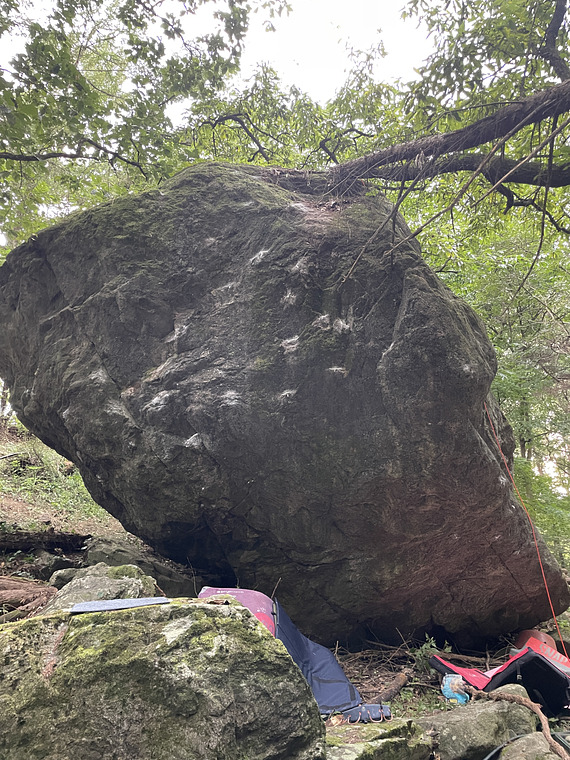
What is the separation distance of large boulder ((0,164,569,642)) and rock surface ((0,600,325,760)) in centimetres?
257

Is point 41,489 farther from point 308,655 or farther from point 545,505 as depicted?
point 545,505

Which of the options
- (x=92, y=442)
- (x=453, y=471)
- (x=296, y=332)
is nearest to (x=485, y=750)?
(x=453, y=471)

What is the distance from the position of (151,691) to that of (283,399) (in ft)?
9.70

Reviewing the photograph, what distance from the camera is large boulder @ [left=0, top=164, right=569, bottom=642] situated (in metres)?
4.43

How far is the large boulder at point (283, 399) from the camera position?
443 centimetres

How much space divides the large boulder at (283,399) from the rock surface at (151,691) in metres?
2.57

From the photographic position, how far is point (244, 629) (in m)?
2.16

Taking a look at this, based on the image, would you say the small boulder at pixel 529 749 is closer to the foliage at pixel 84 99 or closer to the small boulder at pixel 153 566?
the small boulder at pixel 153 566

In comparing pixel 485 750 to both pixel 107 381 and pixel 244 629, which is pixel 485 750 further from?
pixel 107 381

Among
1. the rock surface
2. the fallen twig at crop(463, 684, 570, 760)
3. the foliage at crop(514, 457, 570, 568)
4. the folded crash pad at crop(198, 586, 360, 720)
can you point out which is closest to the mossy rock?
the rock surface

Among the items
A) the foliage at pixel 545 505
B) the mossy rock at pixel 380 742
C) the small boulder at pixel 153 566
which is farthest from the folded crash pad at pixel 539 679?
the foliage at pixel 545 505

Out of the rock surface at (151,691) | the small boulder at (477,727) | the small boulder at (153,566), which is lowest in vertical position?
the small boulder at (153,566)

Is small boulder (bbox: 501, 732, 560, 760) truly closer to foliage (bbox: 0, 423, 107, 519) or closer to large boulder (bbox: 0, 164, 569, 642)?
large boulder (bbox: 0, 164, 569, 642)

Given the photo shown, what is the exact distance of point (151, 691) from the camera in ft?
5.91
